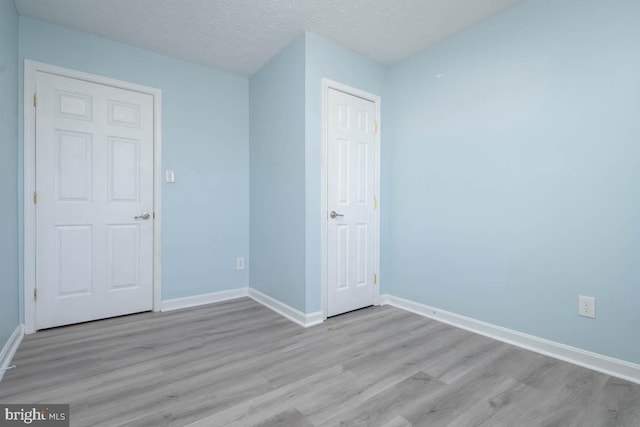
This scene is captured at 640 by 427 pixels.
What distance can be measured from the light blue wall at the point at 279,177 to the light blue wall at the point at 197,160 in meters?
0.17

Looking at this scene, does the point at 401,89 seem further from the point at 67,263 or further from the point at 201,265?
the point at 67,263

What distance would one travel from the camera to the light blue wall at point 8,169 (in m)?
1.91

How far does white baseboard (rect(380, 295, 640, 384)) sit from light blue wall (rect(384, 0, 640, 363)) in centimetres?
5

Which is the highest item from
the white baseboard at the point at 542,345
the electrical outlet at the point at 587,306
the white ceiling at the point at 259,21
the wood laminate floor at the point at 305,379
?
the white ceiling at the point at 259,21

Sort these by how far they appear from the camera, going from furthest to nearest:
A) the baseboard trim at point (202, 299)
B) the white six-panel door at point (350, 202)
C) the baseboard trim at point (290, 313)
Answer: the baseboard trim at point (202, 299) → the white six-panel door at point (350, 202) → the baseboard trim at point (290, 313)

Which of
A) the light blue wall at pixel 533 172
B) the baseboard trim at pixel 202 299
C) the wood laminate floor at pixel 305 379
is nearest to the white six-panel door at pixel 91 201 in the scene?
the baseboard trim at pixel 202 299

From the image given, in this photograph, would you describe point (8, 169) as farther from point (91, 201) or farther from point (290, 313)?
point (290, 313)

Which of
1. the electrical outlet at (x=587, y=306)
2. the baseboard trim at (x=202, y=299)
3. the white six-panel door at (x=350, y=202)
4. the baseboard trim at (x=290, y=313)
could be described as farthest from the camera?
the baseboard trim at (x=202, y=299)

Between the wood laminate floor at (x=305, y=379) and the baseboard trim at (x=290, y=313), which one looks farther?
the baseboard trim at (x=290, y=313)

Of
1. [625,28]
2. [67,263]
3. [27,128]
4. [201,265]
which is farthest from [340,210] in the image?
[27,128]

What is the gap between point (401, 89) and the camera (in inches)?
121

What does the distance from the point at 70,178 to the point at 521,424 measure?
3.50 metres

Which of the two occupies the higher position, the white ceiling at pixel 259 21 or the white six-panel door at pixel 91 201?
the white ceiling at pixel 259 21

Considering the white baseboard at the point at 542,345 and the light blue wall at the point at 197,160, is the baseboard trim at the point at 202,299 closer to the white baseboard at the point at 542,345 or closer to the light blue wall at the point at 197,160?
the light blue wall at the point at 197,160
